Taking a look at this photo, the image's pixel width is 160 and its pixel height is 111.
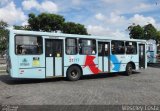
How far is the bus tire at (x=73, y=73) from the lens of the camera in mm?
17281

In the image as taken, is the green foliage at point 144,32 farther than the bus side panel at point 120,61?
Yes

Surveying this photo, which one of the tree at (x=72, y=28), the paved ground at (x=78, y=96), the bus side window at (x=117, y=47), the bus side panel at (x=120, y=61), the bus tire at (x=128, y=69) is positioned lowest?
Answer: the paved ground at (x=78, y=96)

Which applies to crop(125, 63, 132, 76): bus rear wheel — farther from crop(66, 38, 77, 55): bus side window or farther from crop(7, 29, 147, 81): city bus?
crop(66, 38, 77, 55): bus side window

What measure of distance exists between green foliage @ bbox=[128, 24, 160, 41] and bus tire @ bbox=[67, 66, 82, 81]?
3916cm

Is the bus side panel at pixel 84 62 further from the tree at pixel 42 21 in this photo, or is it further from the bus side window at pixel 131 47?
the tree at pixel 42 21

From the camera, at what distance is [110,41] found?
A: 19500 millimetres

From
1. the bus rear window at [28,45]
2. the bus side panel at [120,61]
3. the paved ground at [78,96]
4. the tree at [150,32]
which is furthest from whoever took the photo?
the tree at [150,32]

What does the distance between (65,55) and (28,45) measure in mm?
2206

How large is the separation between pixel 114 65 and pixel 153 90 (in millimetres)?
6322

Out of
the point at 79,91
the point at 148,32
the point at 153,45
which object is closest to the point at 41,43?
the point at 79,91

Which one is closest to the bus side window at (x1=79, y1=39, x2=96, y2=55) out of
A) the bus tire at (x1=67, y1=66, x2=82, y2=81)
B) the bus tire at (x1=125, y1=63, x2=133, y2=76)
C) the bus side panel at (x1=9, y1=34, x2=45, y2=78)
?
the bus tire at (x1=67, y1=66, x2=82, y2=81)

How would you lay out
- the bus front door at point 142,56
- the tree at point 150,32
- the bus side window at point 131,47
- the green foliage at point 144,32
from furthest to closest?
1. the tree at point 150,32
2. the green foliage at point 144,32
3. the bus front door at point 142,56
4. the bus side window at point 131,47

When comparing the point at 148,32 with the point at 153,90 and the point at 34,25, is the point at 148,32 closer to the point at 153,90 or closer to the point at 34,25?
the point at 34,25

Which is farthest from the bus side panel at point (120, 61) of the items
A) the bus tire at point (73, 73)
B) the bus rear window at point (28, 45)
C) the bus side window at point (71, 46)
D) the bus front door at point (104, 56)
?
the bus rear window at point (28, 45)
